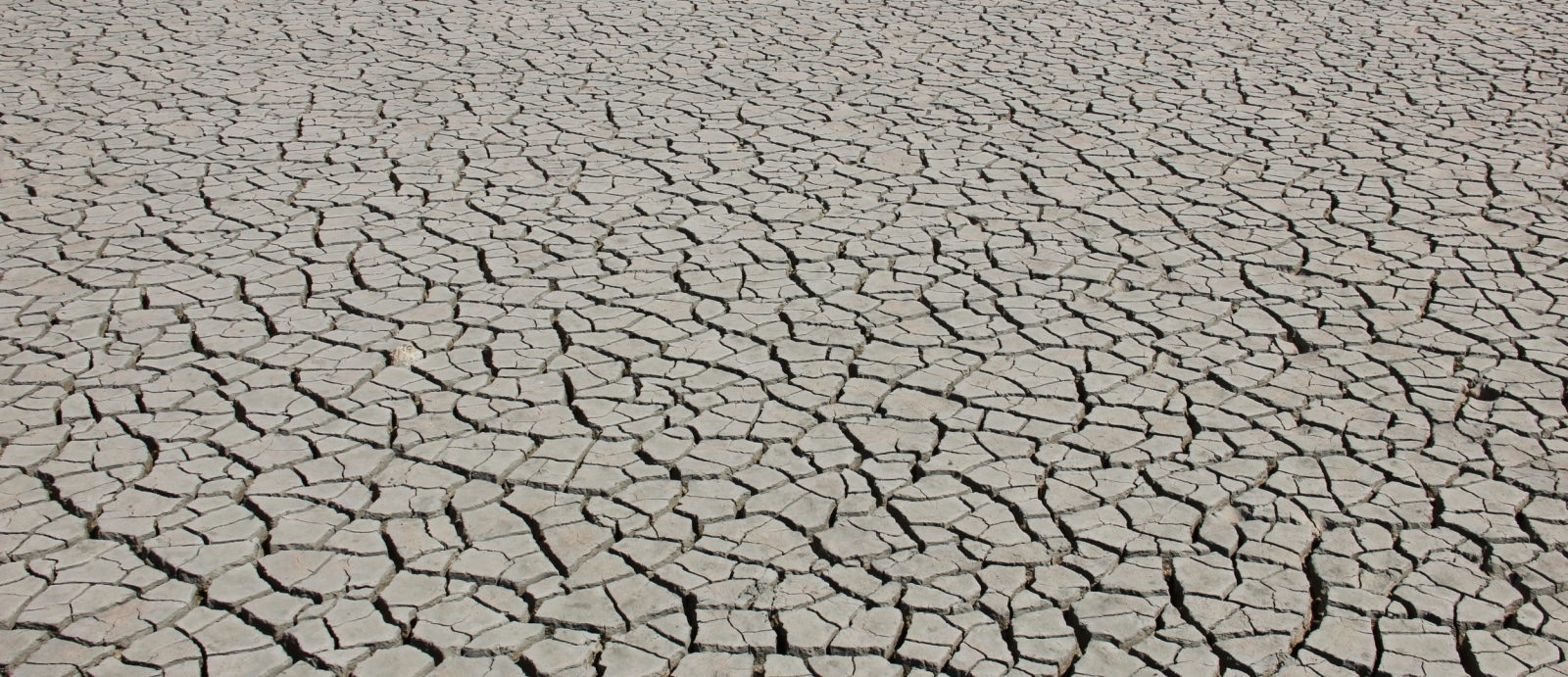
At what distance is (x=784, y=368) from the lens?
3.95 metres

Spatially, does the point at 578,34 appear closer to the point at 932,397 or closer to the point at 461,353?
the point at 461,353

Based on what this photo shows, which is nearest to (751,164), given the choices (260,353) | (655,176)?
(655,176)

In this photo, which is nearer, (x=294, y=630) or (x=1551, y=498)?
(x=294, y=630)

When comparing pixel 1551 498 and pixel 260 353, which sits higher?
pixel 1551 498

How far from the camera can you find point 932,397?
149 inches

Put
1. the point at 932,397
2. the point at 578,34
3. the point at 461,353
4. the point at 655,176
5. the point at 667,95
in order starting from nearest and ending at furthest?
the point at 932,397 → the point at 461,353 → the point at 655,176 → the point at 667,95 → the point at 578,34

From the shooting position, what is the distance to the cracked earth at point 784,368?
9.41 feet

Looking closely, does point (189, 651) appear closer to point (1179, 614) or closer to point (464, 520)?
point (464, 520)

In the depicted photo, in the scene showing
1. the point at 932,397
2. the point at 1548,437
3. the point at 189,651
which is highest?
the point at 1548,437

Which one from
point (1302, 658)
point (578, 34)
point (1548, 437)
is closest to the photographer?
point (1302, 658)

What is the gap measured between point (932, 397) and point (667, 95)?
3305 mm

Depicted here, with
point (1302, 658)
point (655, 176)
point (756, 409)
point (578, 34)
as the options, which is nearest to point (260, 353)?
point (756, 409)

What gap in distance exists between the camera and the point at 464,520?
10.5ft

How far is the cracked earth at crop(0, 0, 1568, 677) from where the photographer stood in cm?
287
